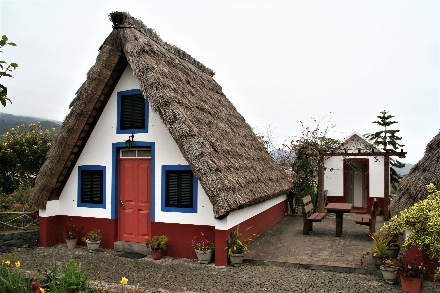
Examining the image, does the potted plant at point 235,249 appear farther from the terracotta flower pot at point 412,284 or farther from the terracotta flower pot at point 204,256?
the terracotta flower pot at point 412,284

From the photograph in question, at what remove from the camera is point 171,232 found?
941 cm

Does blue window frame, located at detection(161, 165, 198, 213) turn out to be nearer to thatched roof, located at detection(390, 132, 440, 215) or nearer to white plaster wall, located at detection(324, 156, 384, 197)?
thatched roof, located at detection(390, 132, 440, 215)

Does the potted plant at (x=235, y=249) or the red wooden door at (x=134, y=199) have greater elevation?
the red wooden door at (x=134, y=199)

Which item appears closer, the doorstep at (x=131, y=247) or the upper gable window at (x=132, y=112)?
the doorstep at (x=131, y=247)

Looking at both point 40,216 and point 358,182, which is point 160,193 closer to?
point 40,216

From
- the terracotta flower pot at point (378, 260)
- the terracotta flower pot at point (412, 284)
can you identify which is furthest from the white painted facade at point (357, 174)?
the terracotta flower pot at point (412, 284)

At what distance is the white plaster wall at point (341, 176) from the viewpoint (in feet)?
55.7

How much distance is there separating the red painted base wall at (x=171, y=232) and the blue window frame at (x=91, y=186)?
45 cm

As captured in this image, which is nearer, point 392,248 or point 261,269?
point 261,269

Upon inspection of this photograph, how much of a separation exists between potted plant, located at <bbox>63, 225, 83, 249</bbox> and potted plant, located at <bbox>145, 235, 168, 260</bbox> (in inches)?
103

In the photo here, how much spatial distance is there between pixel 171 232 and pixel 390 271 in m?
4.96

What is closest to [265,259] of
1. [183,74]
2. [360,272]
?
[360,272]

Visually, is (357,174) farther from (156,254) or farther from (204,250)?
(156,254)

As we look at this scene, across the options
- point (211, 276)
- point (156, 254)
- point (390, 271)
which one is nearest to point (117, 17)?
point (156, 254)
